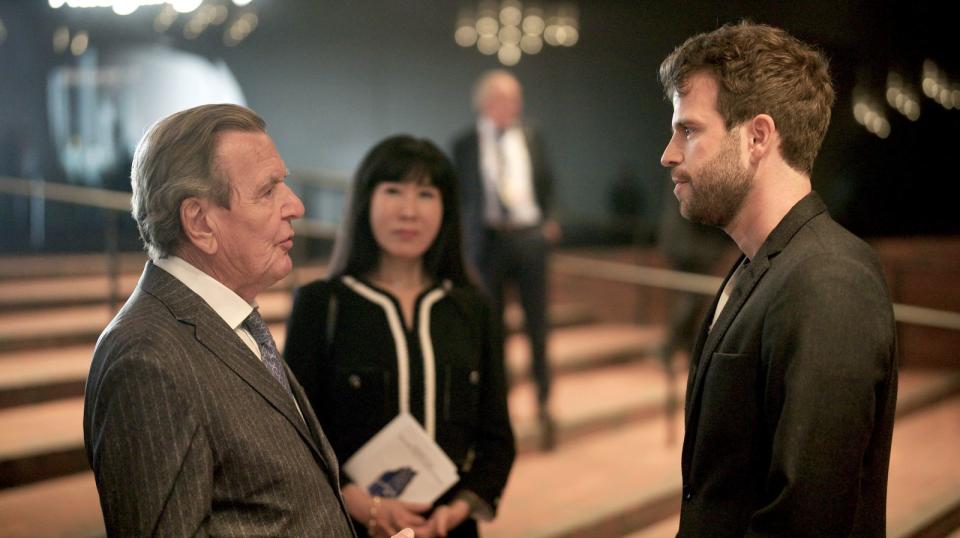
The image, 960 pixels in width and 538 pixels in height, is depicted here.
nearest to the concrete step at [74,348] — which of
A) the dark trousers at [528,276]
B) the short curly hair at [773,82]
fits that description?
the dark trousers at [528,276]

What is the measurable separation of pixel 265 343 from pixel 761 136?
81cm

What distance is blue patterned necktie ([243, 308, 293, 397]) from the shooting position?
4.99ft

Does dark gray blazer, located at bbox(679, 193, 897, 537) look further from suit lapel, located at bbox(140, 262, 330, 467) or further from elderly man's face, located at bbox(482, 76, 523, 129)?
elderly man's face, located at bbox(482, 76, 523, 129)

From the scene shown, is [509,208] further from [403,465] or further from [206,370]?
[206,370]

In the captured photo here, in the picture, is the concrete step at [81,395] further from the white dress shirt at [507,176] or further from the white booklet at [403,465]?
the white booklet at [403,465]

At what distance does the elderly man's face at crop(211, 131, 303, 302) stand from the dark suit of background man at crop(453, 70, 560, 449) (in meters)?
3.18

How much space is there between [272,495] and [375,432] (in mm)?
774

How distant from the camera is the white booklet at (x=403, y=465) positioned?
2.08 meters

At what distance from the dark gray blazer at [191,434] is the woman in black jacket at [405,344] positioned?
63 centimetres

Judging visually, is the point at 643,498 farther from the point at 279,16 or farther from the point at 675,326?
the point at 279,16

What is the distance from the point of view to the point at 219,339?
137cm

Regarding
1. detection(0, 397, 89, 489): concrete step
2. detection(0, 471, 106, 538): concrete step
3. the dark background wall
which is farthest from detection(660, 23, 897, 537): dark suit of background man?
the dark background wall

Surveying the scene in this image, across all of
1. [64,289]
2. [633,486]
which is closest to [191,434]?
[633,486]

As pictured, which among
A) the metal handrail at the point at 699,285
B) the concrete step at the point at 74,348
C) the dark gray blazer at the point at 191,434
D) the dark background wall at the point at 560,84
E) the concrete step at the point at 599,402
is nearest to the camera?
the dark gray blazer at the point at 191,434
